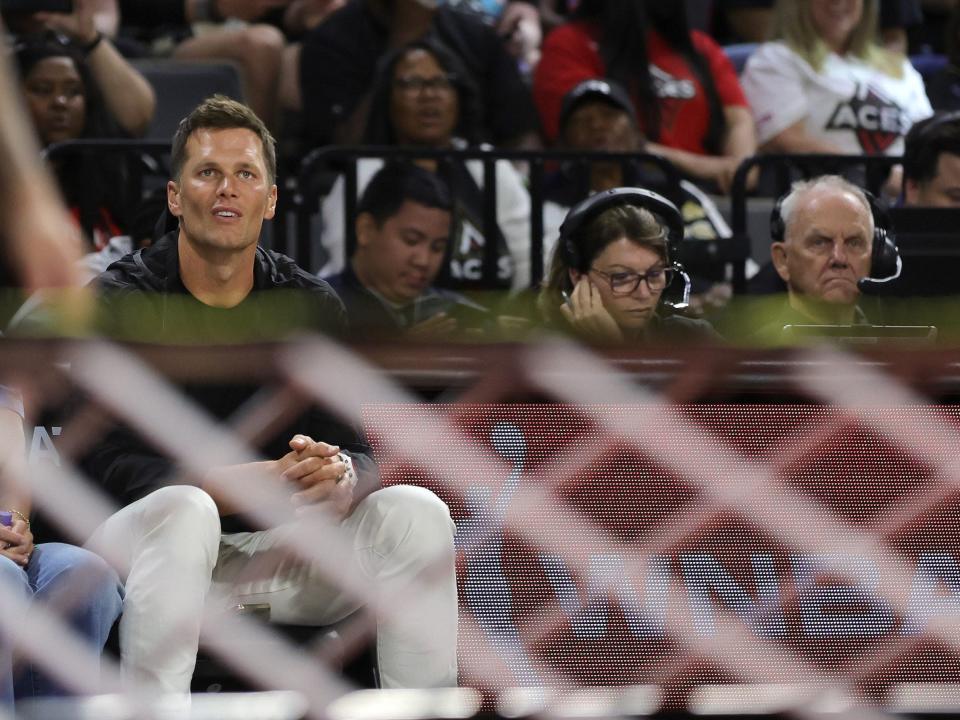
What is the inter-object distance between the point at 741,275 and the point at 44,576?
9.47ft

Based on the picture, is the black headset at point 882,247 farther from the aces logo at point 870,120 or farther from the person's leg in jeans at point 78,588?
the person's leg in jeans at point 78,588

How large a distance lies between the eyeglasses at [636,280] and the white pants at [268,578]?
3.80 ft

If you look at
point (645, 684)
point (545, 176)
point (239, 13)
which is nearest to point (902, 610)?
point (645, 684)

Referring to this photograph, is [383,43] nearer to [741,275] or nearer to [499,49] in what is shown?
[499,49]

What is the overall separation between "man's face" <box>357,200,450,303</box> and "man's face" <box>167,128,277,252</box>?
5.09 ft

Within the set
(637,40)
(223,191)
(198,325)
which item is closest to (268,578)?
(198,325)

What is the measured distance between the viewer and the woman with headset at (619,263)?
3275 millimetres

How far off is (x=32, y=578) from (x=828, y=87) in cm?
408

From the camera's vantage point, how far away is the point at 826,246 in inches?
152

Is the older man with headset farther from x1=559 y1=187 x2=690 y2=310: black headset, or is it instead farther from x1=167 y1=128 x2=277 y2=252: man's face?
x1=167 y1=128 x2=277 y2=252: man's face

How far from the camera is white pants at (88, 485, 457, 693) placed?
1.78 m

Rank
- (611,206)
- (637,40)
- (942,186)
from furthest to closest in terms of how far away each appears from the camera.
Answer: (637,40), (942,186), (611,206)

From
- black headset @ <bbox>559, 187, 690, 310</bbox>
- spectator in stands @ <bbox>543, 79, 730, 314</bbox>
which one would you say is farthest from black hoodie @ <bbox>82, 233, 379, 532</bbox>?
spectator in stands @ <bbox>543, 79, 730, 314</bbox>

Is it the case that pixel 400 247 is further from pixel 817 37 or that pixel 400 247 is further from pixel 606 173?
pixel 817 37
